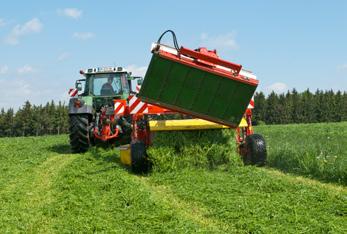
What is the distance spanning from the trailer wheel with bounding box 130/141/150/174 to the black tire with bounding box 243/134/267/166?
1.93 meters

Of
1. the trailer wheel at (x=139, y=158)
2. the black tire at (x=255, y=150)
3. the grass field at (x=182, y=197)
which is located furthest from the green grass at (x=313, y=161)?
the trailer wheel at (x=139, y=158)

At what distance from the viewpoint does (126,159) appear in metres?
9.34

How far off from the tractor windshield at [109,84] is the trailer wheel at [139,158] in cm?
514

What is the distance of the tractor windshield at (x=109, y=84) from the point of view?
13.4 metres

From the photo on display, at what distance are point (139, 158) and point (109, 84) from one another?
5516mm

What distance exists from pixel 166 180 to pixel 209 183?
0.85 meters

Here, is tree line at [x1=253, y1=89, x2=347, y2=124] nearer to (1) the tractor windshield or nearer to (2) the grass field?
(1) the tractor windshield

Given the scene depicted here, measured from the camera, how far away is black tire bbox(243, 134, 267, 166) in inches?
344

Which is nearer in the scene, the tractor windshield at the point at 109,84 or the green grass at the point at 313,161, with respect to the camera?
the green grass at the point at 313,161

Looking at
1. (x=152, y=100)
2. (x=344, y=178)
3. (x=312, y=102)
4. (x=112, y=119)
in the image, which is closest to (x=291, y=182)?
(x=344, y=178)

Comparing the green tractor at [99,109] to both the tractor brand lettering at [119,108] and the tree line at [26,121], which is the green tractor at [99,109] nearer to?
the tractor brand lettering at [119,108]

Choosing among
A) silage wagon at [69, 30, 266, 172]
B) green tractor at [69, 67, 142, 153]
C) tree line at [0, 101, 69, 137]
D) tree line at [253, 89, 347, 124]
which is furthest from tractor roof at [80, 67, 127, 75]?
tree line at [253, 89, 347, 124]

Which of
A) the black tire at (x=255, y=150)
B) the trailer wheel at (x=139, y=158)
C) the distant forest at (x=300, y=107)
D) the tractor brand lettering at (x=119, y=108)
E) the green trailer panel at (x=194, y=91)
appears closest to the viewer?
the green trailer panel at (x=194, y=91)

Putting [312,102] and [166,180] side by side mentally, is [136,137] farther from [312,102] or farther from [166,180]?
[312,102]
